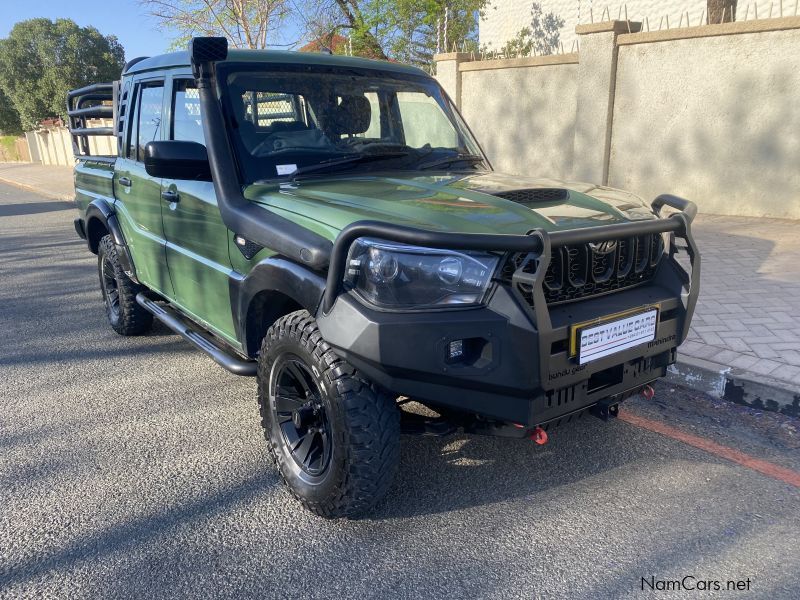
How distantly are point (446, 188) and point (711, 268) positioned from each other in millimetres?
4511

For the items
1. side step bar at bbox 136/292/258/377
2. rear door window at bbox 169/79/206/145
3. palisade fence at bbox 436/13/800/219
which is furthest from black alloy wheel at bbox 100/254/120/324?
palisade fence at bbox 436/13/800/219

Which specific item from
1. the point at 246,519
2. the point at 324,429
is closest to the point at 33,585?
the point at 246,519

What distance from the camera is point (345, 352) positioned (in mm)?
2363

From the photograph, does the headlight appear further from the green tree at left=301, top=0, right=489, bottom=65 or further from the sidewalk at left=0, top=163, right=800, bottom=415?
the green tree at left=301, top=0, right=489, bottom=65

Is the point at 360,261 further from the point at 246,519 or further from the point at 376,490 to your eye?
the point at 246,519

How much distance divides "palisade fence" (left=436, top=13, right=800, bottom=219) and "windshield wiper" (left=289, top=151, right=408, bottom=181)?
21.8 feet

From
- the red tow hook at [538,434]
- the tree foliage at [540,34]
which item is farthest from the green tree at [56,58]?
the red tow hook at [538,434]

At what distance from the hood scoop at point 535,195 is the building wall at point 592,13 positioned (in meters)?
7.97

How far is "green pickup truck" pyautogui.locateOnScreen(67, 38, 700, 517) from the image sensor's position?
89.4 inches

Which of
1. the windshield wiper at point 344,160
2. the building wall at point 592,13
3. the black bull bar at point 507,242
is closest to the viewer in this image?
the black bull bar at point 507,242

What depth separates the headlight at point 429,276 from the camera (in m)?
2.29

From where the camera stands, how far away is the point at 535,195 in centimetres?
289

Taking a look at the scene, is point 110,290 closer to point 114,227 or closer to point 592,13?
point 114,227

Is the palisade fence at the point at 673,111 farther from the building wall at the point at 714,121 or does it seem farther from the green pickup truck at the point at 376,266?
the green pickup truck at the point at 376,266
